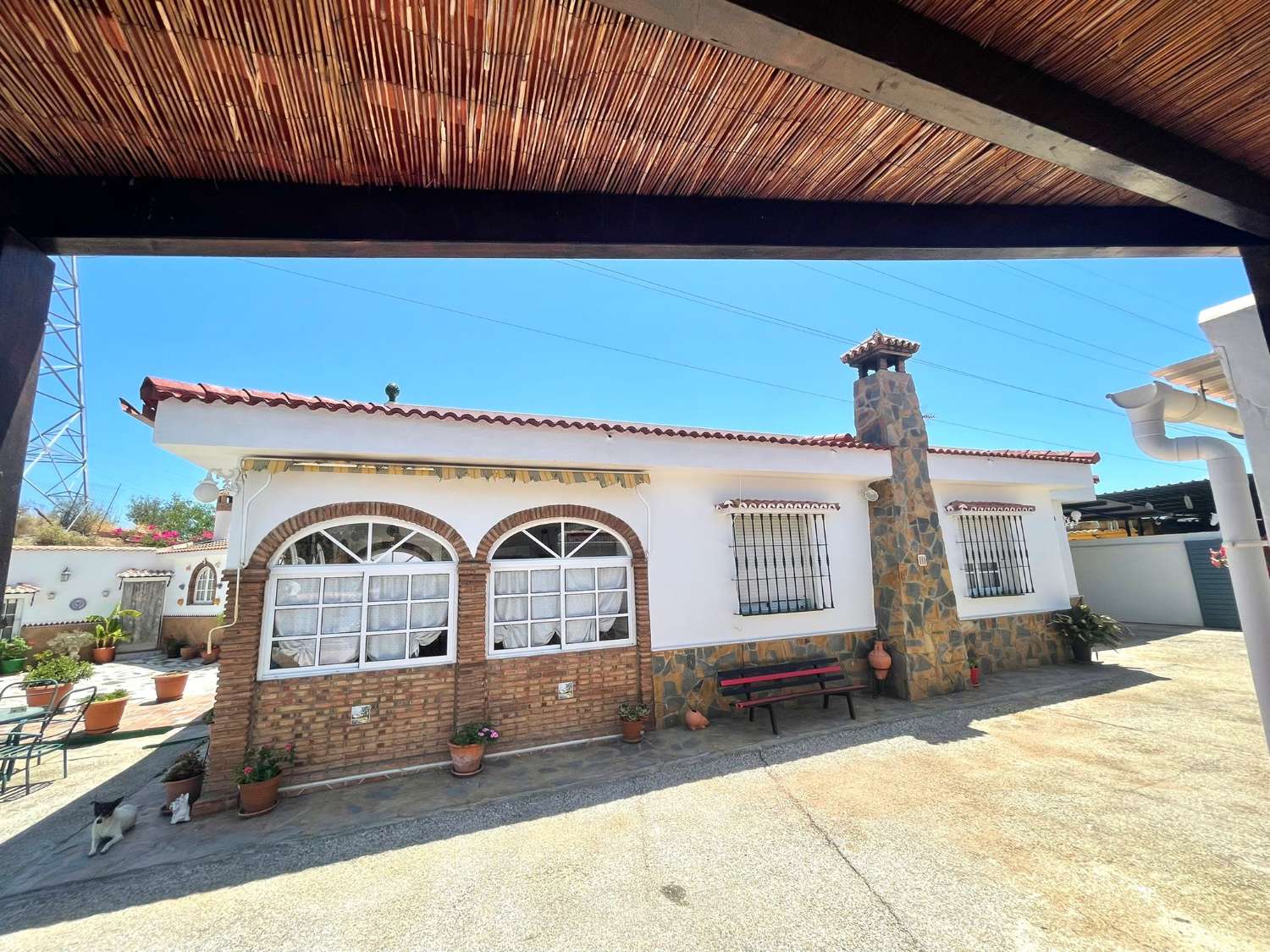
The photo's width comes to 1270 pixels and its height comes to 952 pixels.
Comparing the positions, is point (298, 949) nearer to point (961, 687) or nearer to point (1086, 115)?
point (1086, 115)

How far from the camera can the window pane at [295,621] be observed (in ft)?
22.0

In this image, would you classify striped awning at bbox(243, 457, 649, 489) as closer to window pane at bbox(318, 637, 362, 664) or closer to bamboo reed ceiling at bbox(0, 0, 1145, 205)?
window pane at bbox(318, 637, 362, 664)

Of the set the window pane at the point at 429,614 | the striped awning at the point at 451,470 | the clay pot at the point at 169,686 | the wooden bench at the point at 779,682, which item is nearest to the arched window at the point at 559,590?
the window pane at the point at 429,614

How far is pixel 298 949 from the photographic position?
3.96 metres

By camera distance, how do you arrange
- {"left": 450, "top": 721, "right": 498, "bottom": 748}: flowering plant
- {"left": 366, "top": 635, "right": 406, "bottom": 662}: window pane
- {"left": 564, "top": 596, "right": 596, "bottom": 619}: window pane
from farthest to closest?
1. {"left": 564, "top": 596, "right": 596, "bottom": 619}: window pane
2. {"left": 366, "top": 635, "right": 406, "bottom": 662}: window pane
3. {"left": 450, "top": 721, "right": 498, "bottom": 748}: flowering plant

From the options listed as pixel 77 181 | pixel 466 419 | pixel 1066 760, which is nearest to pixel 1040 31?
pixel 77 181

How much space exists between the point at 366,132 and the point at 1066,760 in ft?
28.1

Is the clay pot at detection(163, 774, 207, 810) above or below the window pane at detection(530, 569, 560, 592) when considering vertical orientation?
below

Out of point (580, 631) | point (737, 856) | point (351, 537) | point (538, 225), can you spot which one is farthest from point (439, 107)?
point (580, 631)

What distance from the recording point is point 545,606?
788 cm

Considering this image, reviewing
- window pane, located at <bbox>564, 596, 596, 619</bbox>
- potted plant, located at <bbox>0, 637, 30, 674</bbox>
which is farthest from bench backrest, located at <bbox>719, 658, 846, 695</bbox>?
potted plant, located at <bbox>0, 637, 30, 674</bbox>

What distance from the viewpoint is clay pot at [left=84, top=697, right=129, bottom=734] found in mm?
8680

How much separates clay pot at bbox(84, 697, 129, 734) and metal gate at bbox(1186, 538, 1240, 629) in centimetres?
2283

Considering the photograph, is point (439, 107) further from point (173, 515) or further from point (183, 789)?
point (173, 515)
